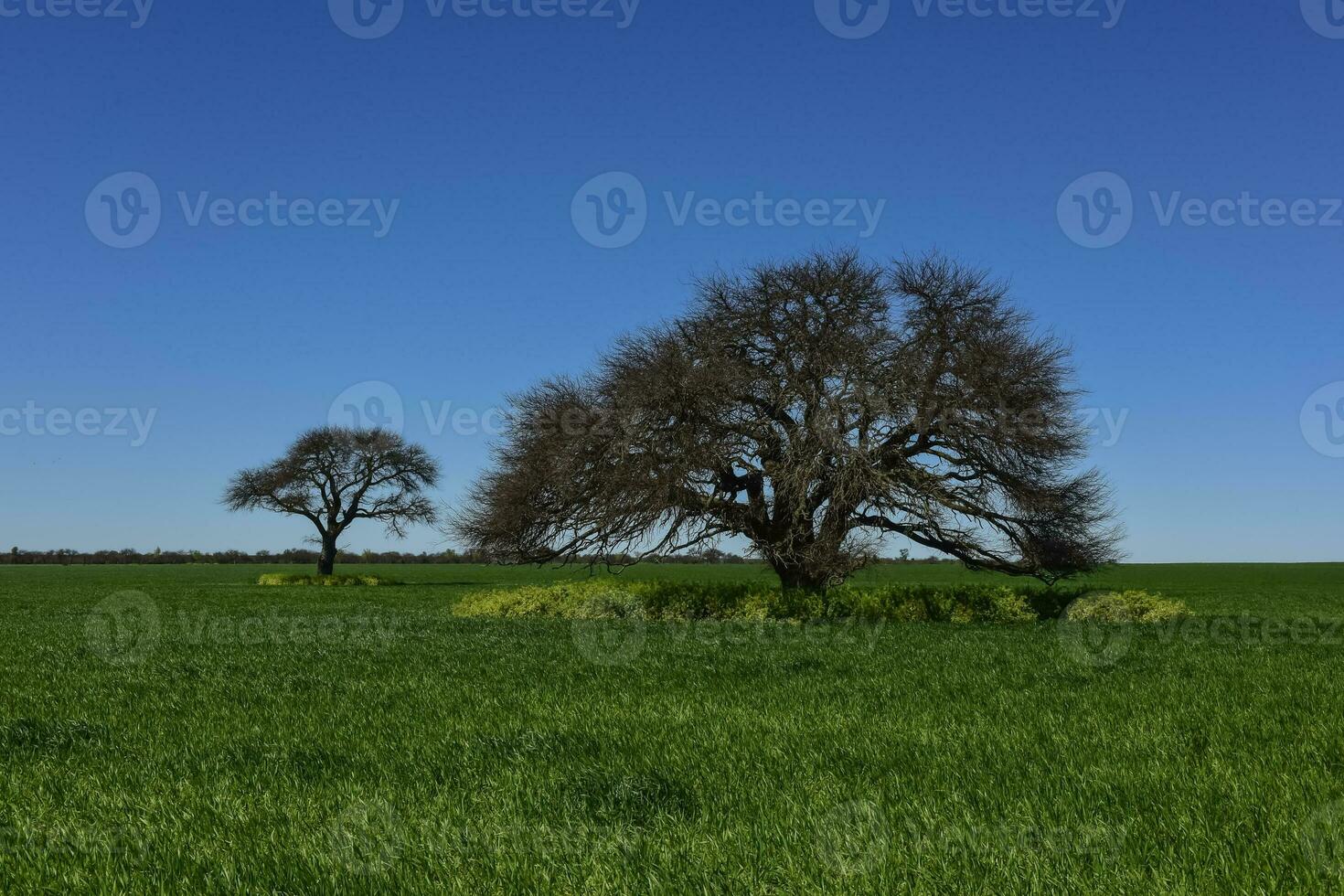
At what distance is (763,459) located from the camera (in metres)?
26.0

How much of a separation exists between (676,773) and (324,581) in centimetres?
5530

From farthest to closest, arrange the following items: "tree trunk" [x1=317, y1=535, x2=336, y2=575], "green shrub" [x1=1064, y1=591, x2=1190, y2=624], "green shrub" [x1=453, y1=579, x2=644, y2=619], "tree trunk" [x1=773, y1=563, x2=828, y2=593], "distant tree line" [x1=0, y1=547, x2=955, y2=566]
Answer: "distant tree line" [x1=0, y1=547, x2=955, y2=566] < "tree trunk" [x1=317, y1=535, x2=336, y2=575] < "tree trunk" [x1=773, y1=563, x2=828, y2=593] < "green shrub" [x1=453, y1=579, x2=644, y2=619] < "green shrub" [x1=1064, y1=591, x2=1190, y2=624]

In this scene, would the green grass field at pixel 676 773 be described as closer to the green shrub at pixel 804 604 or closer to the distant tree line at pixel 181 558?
the green shrub at pixel 804 604

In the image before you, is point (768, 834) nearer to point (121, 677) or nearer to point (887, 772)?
point (887, 772)

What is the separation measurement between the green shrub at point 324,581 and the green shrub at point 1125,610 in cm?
4071

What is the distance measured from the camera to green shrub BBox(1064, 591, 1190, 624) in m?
24.7

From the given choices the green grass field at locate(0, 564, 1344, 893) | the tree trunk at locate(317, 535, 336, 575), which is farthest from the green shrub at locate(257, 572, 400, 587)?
the green grass field at locate(0, 564, 1344, 893)

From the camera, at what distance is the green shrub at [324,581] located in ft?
187

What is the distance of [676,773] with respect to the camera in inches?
285

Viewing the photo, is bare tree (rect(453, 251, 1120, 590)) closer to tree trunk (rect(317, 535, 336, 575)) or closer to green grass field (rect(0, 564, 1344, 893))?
green grass field (rect(0, 564, 1344, 893))

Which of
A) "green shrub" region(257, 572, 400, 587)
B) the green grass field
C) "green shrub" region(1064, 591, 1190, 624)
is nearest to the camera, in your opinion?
the green grass field

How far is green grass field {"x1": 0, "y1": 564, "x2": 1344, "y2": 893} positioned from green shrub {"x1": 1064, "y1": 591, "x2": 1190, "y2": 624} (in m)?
9.71

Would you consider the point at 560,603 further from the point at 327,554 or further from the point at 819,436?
the point at 327,554

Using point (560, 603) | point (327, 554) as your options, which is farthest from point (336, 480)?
point (560, 603)
